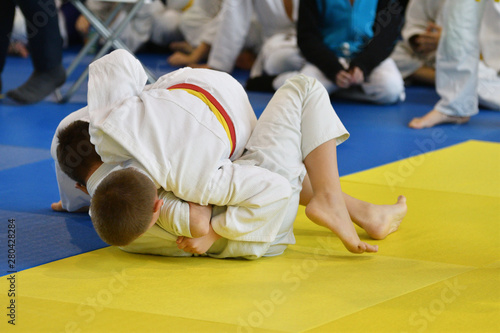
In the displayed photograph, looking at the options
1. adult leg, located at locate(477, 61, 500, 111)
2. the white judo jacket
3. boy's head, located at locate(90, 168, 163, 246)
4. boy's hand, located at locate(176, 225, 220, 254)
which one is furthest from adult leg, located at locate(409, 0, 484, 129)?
boy's head, located at locate(90, 168, 163, 246)

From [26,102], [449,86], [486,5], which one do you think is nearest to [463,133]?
[449,86]

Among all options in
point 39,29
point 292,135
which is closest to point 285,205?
point 292,135

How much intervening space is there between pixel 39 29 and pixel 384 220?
255 cm

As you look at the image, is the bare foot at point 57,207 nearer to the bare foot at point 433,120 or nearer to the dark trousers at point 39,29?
the dark trousers at point 39,29

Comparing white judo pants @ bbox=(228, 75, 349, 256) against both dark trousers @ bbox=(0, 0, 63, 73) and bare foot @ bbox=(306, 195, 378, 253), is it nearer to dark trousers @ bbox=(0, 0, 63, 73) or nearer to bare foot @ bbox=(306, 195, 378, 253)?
bare foot @ bbox=(306, 195, 378, 253)

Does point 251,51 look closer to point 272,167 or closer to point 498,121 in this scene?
point 498,121

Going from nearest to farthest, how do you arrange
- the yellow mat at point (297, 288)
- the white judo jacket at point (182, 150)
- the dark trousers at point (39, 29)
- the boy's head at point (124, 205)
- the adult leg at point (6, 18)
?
the yellow mat at point (297, 288) < the boy's head at point (124, 205) < the white judo jacket at point (182, 150) < the dark trousers at point (39, 29) < the adult leg at point (6, 18)

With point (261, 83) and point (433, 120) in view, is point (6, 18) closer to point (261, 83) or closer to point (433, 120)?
point (261, 83)

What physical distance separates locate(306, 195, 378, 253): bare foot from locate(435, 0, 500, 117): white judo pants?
1859mm

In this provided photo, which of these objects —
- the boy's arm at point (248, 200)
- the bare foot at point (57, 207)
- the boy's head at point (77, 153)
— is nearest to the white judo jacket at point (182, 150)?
the boy's arm at point (248, 200)

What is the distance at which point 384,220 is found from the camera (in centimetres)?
204

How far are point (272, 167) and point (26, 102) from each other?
2.55 meters

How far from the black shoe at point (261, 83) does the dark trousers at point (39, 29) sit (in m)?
1.31

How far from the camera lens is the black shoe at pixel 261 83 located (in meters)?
4.57
